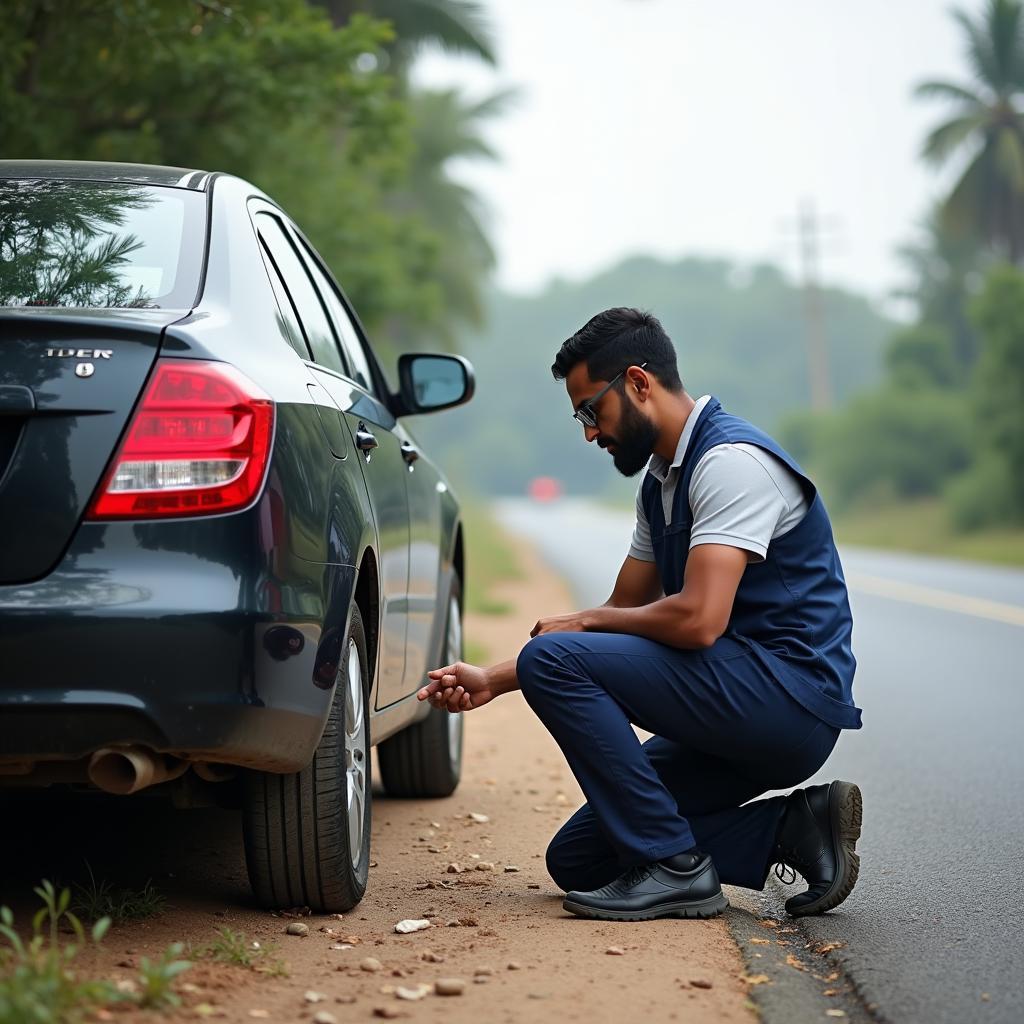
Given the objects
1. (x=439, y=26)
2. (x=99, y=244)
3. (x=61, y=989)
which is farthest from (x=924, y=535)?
(x=61, y=989)

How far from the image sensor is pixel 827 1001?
3.63 meters

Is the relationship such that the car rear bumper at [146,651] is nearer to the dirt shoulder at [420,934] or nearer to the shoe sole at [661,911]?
the dirt shoulder at [420,934]

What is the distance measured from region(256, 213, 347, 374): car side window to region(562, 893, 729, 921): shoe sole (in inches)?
61.3

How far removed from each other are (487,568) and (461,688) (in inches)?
810

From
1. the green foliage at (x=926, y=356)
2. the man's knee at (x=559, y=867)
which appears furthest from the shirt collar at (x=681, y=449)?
the green foliage at (x=926, y=356)

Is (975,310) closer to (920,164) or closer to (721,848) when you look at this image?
(920,164)

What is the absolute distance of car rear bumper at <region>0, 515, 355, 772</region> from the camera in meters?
3.33

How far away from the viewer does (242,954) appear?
3.65 metres

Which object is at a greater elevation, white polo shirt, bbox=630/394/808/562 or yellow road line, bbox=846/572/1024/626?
white polo shirt, bbox=630/394/808/562

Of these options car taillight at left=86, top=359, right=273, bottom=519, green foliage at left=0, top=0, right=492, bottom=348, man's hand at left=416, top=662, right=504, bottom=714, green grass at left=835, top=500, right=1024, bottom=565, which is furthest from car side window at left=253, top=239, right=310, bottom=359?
green grass at left=835, top=500, right=1024, bottom=565

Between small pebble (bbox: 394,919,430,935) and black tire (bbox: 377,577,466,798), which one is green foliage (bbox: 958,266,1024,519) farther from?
small pebble (bbox: 394,919,430,935)

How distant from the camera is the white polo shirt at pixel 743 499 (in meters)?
4.19

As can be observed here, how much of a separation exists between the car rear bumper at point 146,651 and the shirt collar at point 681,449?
130cm

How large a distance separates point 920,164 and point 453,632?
42.5 m
